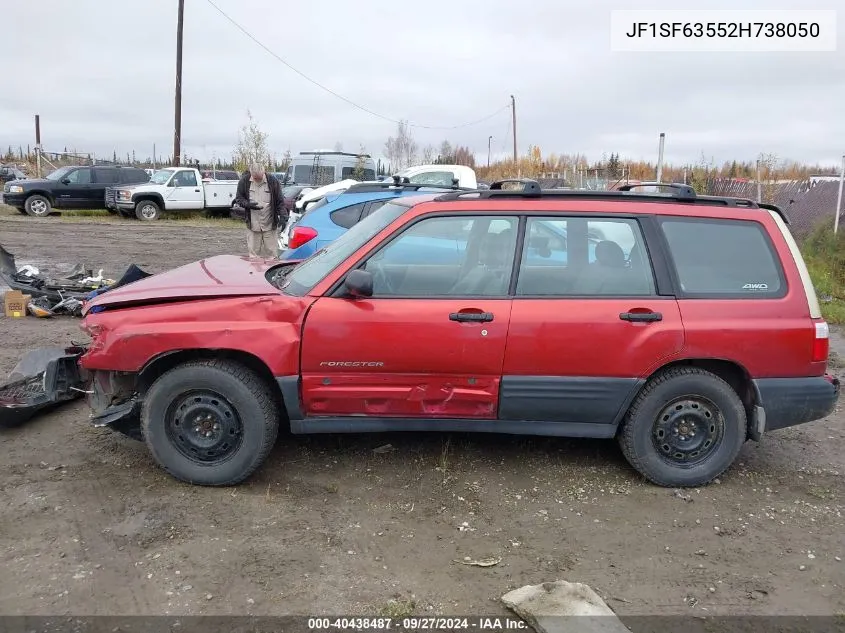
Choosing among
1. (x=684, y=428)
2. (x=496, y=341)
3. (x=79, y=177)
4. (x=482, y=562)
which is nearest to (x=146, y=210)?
(x=79, y=177)

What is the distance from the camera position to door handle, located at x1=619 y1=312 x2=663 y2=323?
3828mm

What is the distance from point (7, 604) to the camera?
9.38 ft

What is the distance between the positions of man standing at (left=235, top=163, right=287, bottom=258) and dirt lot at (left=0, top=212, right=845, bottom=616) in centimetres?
508

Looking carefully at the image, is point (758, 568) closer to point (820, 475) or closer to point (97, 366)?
point (820, 475)

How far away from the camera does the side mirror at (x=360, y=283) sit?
3697 millimetres

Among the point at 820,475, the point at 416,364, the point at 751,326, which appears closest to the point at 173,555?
the point at 416,364

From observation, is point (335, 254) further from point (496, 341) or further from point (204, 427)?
point (204, 427)

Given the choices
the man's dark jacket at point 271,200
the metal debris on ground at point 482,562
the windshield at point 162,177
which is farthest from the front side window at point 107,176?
the metal debris on ground at point 482,562

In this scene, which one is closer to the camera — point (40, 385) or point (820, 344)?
point (820, 344)

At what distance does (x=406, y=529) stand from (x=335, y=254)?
168cm

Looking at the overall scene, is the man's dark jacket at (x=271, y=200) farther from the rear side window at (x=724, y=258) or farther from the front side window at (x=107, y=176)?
the front side window at (x=107, y=176)

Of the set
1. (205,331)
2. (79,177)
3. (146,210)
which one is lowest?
(205,331)

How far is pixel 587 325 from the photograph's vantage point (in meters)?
3.82

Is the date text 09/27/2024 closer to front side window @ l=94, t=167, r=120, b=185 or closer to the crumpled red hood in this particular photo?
the crumpled red hood
